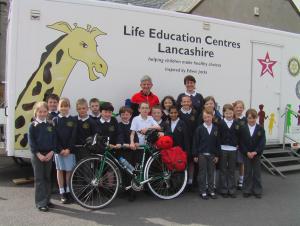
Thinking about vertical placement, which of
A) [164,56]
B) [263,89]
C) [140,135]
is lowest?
[140,135]

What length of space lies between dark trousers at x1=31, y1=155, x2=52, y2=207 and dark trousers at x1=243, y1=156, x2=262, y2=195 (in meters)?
3.06

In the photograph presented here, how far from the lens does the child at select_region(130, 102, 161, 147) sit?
595cm

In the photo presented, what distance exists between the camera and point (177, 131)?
6219 millimetres

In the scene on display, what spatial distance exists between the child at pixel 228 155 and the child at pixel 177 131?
22.6 inches

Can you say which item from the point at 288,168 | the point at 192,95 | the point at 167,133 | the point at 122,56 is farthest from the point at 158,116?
the point at 288,168

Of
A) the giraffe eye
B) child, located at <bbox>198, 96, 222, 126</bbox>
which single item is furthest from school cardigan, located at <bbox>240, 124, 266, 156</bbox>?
the giraffe eye

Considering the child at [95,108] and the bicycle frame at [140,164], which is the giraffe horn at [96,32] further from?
the bicycle frame at [140,164]

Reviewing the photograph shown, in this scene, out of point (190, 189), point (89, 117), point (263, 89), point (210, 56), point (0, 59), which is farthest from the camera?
point (0, 59)

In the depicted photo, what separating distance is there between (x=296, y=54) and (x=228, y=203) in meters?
4.31

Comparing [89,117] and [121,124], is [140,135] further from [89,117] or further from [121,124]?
[89,117]

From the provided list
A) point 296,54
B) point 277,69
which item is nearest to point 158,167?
point 277,69

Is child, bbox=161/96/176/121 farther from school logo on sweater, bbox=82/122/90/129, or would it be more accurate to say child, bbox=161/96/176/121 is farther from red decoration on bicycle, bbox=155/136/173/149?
school logo on sweater, bbox=82/122/90/129

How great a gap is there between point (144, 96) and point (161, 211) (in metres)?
Result: 1.85

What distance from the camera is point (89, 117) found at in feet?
19.4
